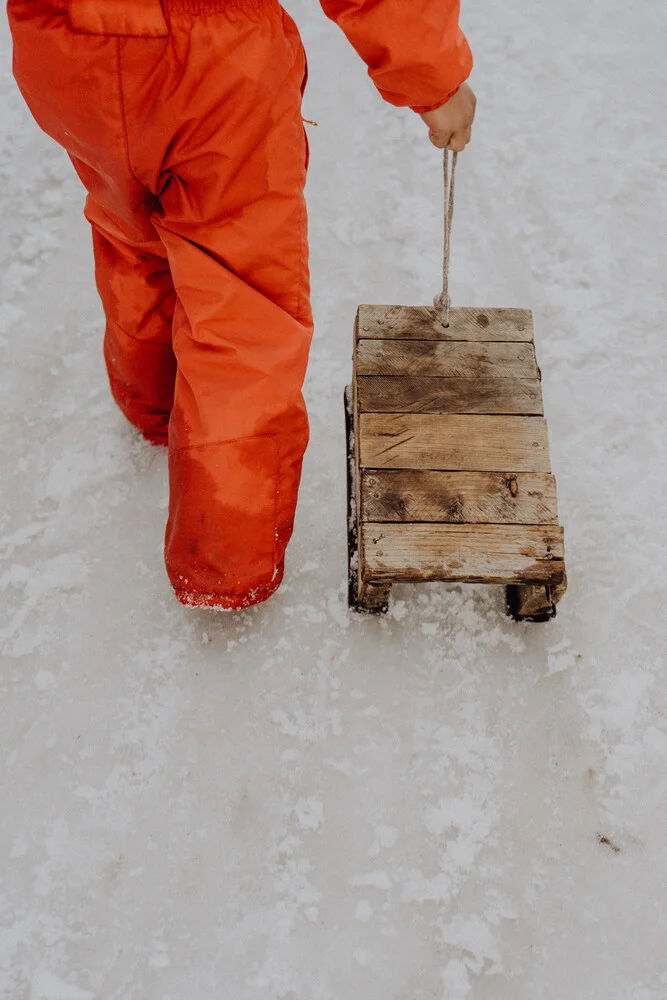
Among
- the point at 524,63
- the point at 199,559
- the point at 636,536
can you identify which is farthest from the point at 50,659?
the point at 524,63

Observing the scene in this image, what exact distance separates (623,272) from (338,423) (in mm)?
950

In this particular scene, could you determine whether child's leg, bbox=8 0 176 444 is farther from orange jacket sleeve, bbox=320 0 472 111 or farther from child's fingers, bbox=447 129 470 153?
child's fingers, bbox=447 129 470 153

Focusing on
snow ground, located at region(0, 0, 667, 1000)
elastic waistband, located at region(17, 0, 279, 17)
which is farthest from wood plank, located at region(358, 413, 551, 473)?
elastic waistband, located at region(17, 0, 279, 17)

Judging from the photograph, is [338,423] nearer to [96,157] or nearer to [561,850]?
[96,157]

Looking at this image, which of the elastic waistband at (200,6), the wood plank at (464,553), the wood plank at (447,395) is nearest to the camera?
the elastic waistband at (200,6)

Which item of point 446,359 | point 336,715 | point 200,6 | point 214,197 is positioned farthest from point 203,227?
point 336,715

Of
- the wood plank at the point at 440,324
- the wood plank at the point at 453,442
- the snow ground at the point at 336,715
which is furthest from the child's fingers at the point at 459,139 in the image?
the snow ground at the point at 336,715

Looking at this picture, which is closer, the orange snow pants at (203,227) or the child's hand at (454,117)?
the orange snow pants at (203,227)

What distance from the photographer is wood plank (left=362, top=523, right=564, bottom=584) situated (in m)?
1.50

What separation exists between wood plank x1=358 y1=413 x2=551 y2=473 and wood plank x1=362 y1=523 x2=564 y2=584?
0.13 metres

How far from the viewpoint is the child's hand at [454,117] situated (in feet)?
4.57

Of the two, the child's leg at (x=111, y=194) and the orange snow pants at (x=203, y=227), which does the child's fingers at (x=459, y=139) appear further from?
the child's leg at (x=111, y=194)

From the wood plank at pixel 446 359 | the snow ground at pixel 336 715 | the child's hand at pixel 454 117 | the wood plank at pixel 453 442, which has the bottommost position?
the snow ground at pixel 336 715

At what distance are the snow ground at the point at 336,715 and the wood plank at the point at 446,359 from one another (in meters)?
0.38
